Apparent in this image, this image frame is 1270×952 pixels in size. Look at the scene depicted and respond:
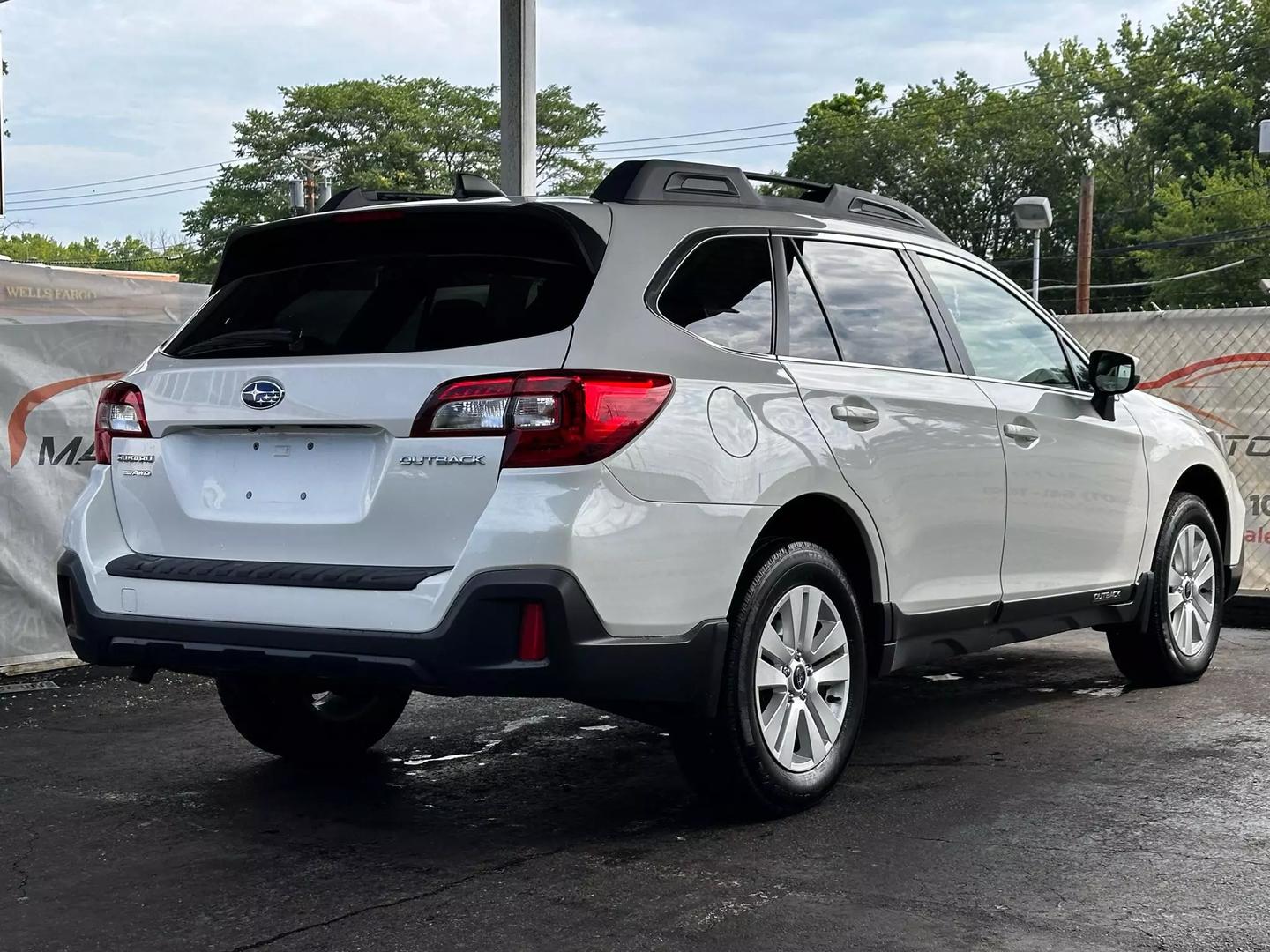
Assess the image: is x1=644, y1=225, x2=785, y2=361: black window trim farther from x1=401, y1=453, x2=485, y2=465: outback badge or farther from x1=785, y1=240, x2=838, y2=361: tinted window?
x1=401, y1=453, x2=485, y2=465: outback badge

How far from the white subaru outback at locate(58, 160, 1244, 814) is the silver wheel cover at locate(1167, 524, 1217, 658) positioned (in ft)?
5.36

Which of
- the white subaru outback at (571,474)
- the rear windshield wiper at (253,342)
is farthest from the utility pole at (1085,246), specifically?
the rear windshield wiper at (253,342)

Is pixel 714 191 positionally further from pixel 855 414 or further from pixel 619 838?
pixel 619 838

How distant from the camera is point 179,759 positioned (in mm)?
5727

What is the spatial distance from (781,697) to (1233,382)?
5.96m

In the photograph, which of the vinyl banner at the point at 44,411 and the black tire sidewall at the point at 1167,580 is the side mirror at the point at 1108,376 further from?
the vinyl banner at the point at 44,411

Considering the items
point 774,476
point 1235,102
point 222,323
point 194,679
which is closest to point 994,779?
point 774,476

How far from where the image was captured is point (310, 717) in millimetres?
5551

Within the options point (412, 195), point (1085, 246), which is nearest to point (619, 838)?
point (412, 195)

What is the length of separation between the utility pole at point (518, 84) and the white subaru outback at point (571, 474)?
429 centimetres

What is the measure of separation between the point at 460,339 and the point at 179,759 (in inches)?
93.8

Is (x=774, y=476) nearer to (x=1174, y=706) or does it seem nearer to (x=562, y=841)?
(x=562, y=841)

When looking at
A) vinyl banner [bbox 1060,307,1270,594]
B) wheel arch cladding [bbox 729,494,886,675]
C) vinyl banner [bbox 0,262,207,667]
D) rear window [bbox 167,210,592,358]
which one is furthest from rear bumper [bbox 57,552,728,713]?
vinyl banner [bbox 1060,307,1270,594]

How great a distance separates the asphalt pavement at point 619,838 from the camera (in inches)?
148
